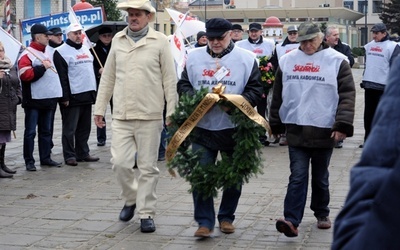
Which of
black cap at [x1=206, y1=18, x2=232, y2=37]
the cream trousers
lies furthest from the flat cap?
the cream trousers

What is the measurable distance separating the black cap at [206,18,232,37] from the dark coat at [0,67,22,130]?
14.5ft

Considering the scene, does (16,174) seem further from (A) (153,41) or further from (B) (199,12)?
(B) (199,12)

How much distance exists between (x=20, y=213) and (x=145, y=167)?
1.69 meters

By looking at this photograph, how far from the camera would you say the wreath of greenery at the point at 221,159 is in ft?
23.5

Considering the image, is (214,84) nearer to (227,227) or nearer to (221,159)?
(221,159)

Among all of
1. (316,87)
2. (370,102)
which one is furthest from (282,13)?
(316,87)

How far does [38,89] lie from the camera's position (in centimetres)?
1178

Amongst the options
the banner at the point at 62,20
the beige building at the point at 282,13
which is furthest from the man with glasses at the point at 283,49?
the beige building at the point at 282,13

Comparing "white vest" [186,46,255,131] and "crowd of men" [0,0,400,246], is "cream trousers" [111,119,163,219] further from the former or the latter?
"white vest" [186,46,255,131]

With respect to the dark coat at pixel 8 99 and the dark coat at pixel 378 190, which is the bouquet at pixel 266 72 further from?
the dark coat at pixel 378 190

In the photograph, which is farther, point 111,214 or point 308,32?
point 111,214

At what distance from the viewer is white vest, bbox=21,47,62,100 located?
38.6 feet

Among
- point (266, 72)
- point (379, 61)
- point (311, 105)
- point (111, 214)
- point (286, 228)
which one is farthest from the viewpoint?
point (266, 72)

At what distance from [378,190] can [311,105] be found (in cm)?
577
